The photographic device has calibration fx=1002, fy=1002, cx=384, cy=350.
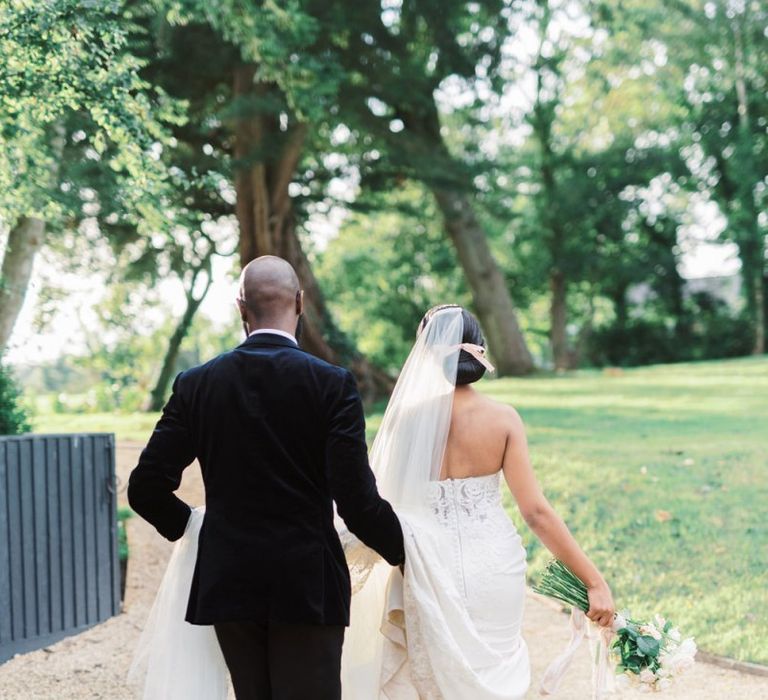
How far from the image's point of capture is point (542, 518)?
366 centimetres

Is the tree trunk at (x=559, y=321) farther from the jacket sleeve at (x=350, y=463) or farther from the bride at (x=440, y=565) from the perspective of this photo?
the jacket sleeve at (x=350, y=463)

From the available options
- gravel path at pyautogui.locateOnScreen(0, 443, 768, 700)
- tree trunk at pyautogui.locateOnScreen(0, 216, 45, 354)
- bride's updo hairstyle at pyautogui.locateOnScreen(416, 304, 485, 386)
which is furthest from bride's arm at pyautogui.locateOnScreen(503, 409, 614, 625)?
tree trunk at pyautogui.locateOnScreen(0, 216, 45, 354)

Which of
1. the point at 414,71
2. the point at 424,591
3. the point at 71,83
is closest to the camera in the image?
the point at 424,591

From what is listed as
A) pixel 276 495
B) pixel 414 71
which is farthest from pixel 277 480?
pixel 414 71

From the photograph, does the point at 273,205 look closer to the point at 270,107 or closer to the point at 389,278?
the point at 270,107

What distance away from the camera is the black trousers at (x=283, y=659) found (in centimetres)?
294

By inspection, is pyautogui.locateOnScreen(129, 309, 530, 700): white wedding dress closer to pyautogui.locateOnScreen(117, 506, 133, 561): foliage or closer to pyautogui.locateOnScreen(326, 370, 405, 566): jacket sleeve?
pyautogui.locateOnScreen(326, 370, 405, 566): jacket sleeve

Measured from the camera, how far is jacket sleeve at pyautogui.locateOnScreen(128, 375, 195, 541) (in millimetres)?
3090

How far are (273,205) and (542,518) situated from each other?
559 inches

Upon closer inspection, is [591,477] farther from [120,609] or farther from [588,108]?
[588,108]

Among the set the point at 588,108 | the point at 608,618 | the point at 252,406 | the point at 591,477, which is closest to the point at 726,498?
the point at 591,477

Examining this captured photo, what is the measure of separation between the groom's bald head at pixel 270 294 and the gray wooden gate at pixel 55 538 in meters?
4.27

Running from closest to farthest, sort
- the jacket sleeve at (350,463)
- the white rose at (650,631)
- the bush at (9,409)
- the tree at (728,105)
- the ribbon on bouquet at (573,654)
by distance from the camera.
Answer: the jacket sleeve at (350,463) < the white rose at (650,631) < the ribbon on bouquet at (573,654) < the bush at (9,409) < the tree at (728,105)

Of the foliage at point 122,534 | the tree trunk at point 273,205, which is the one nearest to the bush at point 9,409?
the foliage at point 122,534
